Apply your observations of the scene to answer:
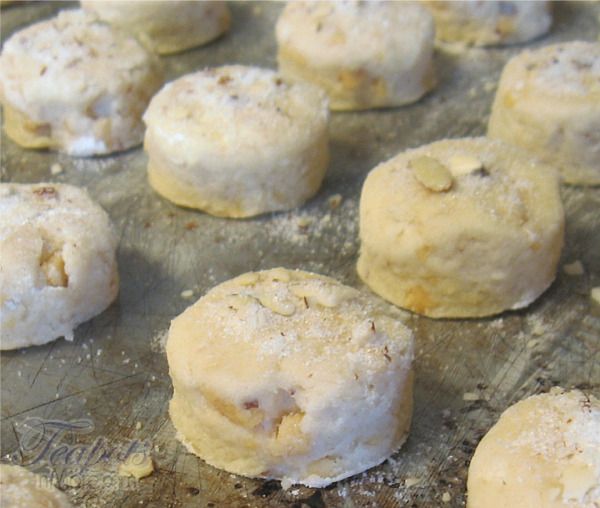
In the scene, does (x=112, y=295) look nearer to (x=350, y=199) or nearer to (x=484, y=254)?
(x=350, y=199)

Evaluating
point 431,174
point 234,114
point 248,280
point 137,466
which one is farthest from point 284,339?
point 234,114

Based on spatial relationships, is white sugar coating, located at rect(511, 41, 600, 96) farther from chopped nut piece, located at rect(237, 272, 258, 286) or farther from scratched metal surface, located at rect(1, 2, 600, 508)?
chopped nut piece, located at rect(237, 272, 258, 286)

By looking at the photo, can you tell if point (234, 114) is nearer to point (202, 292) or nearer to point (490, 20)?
point (202, 292)

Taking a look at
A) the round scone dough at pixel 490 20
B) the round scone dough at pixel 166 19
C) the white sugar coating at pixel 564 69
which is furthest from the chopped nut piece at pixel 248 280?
the round scone dough at pixel 490 20

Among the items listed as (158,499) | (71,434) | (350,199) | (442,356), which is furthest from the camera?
(350,199)

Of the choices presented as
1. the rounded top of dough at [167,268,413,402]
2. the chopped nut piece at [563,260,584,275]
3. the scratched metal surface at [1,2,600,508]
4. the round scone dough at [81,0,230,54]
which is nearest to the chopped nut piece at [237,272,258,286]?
the rounded top of dough at [167,268,413,402]

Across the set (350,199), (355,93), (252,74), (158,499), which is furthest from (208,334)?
(355,93)
